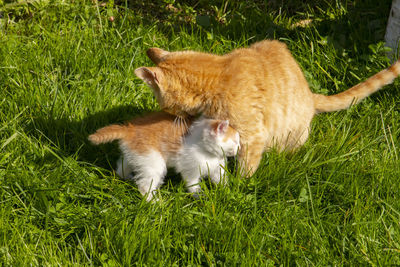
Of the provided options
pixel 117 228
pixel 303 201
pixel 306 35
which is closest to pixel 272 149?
pixel 303 201

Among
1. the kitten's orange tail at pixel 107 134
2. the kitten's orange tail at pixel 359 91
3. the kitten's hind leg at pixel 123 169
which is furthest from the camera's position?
the kitten's orange tail at pixel 359 91

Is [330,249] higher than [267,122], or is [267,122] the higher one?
[267,122]

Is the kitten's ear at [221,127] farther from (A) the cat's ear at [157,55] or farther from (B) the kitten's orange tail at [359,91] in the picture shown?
(B) the kitten's orange tail at [359,91]

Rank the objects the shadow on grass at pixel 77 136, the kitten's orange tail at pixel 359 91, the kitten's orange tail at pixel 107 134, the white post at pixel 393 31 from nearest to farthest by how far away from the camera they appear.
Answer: the kitten's orange tail at pixel 107 134 → the shadow on grass at pixel 77 136 → the kitten's orange tail at pixel 359 91 → the white post at pixel 393 31

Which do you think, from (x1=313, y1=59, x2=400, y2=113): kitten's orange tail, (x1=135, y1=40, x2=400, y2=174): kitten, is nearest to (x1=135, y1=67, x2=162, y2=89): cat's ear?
(x1=135, y1=40, x2=400, y2=174): kitten

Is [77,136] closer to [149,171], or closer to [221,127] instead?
[149,171]

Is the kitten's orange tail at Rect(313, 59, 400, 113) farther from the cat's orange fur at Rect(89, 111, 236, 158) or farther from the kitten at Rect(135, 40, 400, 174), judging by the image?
the cat's orange fur at Rect(89, 111, 236, 158)

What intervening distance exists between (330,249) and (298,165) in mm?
658

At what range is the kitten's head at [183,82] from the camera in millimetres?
3203

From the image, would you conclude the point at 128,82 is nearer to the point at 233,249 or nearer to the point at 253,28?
the point at 253,28

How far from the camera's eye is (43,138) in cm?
360

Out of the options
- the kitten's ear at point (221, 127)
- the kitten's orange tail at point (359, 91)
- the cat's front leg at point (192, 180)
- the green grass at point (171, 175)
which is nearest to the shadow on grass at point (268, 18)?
the green grass at point (171, 175)

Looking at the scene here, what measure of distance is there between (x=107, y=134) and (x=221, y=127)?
727mm

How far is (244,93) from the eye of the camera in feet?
10.7
